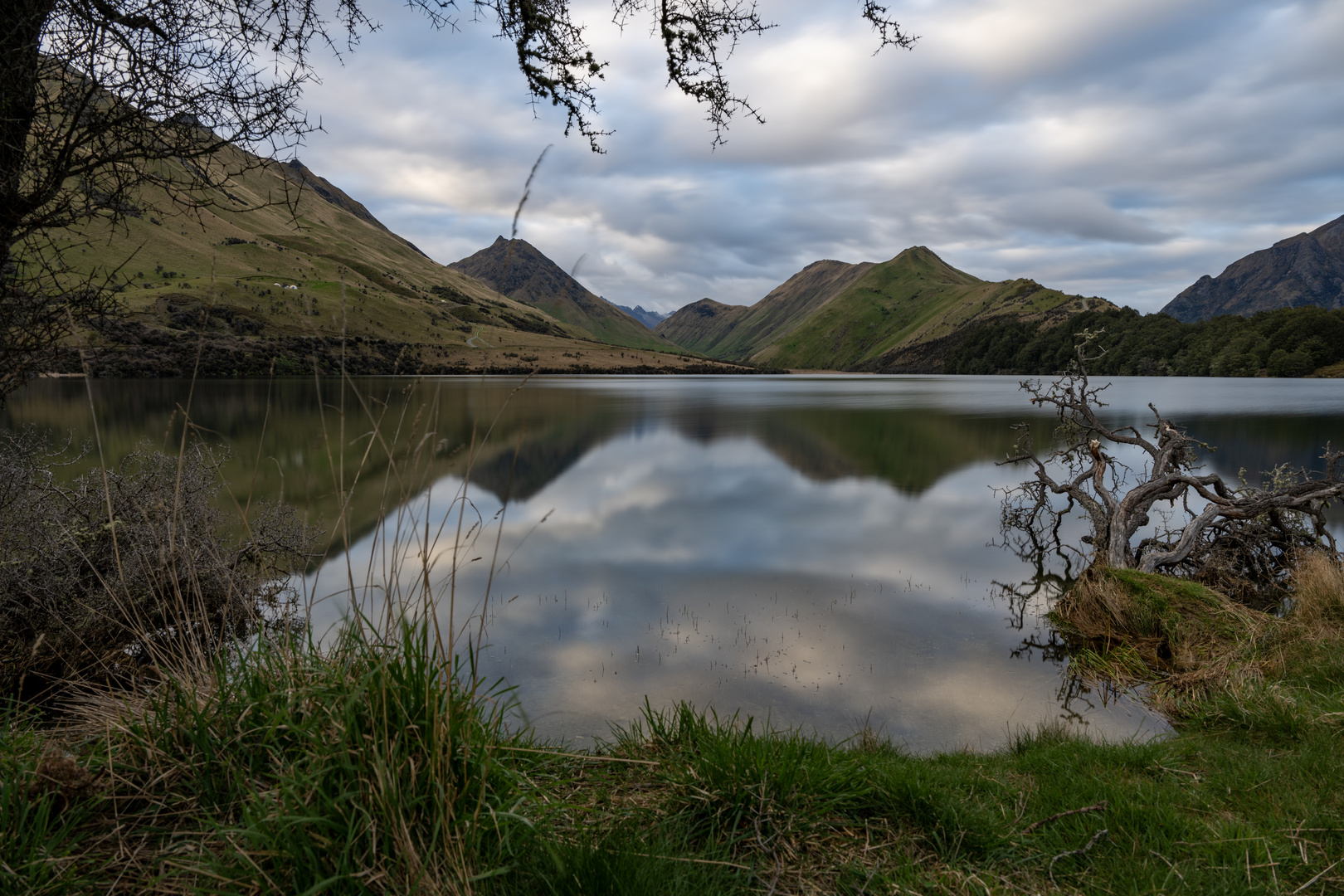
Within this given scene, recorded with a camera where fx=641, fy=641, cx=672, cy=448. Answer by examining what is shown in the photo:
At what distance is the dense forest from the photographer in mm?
112438

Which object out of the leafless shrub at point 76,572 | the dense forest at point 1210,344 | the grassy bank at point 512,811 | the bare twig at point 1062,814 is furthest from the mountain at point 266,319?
the dense forest at point 1210,344

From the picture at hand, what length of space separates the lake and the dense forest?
268 feet

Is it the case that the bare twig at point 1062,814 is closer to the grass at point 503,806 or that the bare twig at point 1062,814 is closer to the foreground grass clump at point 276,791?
the grass at point 503,806

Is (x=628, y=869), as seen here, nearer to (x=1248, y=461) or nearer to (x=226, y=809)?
(x=226, y=809)

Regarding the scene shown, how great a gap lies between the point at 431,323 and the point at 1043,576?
137 meters

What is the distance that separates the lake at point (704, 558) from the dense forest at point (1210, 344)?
81.7m

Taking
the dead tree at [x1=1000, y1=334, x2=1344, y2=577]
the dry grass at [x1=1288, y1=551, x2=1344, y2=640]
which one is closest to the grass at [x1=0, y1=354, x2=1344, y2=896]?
the dry grass at [x1=1288, y1=551, x2=1344, y2=640]

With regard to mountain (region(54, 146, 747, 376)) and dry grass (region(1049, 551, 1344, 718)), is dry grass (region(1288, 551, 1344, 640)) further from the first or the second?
mountain (region(54, 146, 747, 376))

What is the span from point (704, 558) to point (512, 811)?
40.0 ft

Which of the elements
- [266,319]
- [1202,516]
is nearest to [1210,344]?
[1202,516]

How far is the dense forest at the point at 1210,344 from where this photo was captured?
112 meters

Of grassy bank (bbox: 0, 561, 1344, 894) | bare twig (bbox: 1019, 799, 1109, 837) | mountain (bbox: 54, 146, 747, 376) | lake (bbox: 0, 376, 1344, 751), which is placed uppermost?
mountain (bbox: 54, 146, 747, 376)

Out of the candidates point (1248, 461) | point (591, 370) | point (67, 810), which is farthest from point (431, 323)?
point (67, 810)

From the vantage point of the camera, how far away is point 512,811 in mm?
2641
